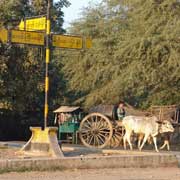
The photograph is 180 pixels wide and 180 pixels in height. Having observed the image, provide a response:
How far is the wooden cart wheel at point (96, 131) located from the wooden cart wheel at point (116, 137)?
23 cm

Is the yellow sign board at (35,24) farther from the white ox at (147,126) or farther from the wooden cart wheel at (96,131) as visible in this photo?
the wooden cart wheel at (96,131)

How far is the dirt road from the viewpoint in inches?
554

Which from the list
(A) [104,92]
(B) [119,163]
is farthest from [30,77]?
(B) [119,163]

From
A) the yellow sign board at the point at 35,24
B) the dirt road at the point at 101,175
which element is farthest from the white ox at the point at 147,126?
the yellow sign board at the point at 35,24

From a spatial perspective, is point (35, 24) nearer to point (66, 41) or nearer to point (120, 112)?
point (66, 41)

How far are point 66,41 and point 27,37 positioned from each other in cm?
133

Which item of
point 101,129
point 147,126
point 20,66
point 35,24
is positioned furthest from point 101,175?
point 20,66

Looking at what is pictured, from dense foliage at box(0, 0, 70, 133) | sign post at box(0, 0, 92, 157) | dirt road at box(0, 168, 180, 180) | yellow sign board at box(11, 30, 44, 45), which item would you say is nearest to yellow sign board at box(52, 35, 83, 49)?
sign post at box(0, 0, 92, 157)

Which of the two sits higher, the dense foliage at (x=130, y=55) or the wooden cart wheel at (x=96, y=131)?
the dense foliage at (x=130, y=55)

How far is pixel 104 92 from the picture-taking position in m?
28.5

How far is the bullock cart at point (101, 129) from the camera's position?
24.8 metres

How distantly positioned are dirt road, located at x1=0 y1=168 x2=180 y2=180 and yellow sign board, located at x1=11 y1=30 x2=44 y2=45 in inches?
163

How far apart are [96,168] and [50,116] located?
19.8 m

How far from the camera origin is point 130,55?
1018 inches
